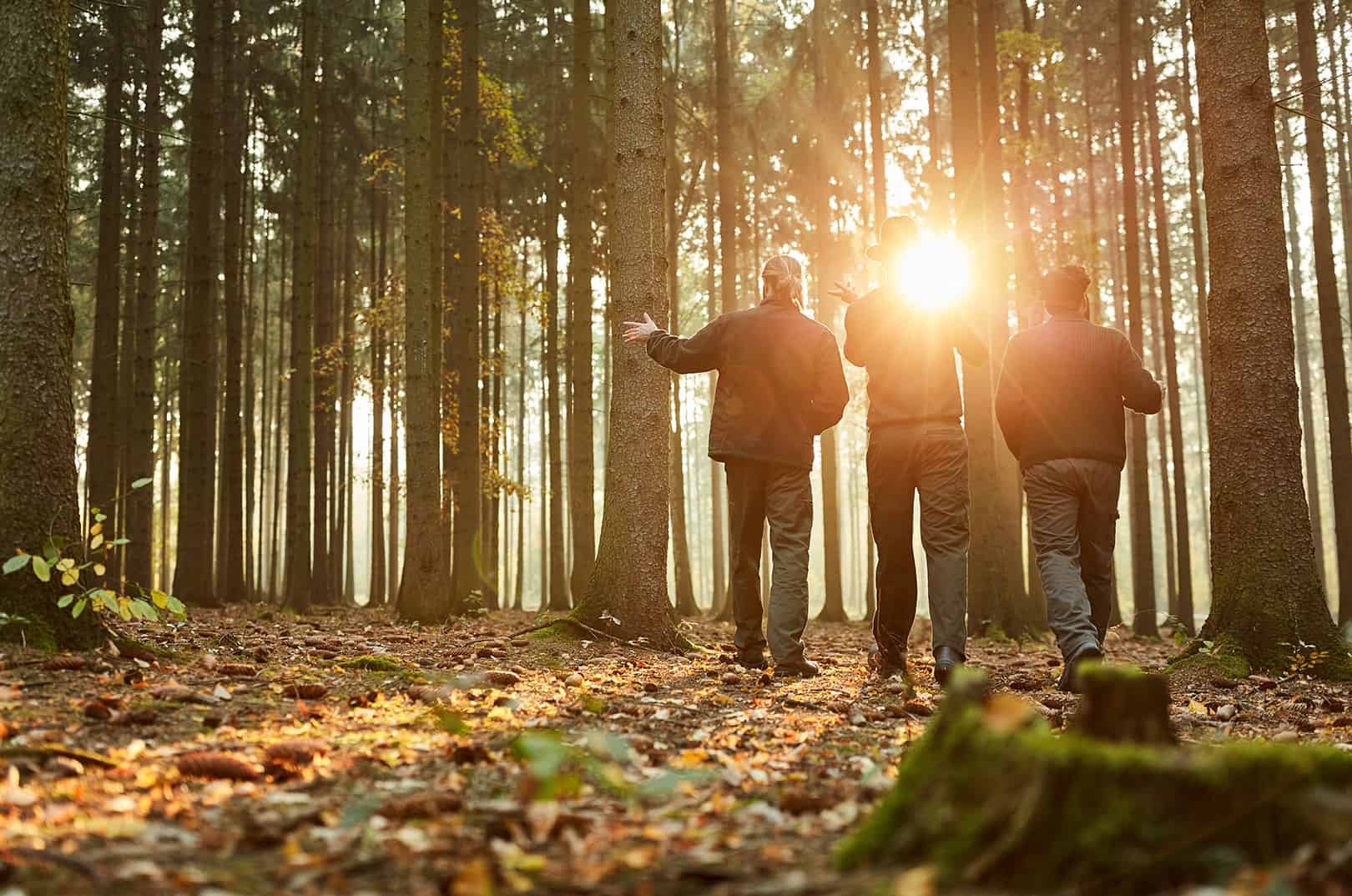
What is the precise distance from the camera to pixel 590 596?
6.83 meters

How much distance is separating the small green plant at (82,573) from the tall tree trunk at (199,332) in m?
9.03

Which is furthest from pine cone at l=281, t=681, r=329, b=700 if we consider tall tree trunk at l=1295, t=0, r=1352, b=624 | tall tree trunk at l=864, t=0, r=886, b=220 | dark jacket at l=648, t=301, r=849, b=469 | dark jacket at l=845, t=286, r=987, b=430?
tall tree trunk at l=1295, t=0, r=1352, b=624

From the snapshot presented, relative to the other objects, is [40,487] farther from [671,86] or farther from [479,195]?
[671,86]

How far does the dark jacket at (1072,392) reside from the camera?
551cm

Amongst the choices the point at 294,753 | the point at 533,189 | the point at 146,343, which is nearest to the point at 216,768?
the point at 294,753

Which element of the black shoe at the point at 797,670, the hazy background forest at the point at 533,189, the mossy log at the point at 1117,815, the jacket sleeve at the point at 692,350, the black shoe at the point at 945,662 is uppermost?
the hazy background forest at the point at 533,189

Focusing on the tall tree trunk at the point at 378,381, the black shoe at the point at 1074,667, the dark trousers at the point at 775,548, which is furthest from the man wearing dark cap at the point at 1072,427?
the tall tree trunk at the point at 378,381

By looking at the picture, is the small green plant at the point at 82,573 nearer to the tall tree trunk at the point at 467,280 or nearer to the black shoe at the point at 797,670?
the black shoe at the point at 797,670

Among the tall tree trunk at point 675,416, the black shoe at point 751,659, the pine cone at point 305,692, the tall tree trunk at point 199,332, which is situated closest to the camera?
the pine cone at point 305,692

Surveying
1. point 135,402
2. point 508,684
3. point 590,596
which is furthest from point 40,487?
point 135,402

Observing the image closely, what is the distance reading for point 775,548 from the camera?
5.87 m

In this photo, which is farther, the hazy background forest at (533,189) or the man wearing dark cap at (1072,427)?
the hazy background forest at (533,189)

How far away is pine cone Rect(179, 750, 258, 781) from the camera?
271 cm

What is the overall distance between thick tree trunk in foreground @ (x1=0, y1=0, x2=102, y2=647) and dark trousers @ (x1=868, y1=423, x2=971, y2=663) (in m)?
4.21
